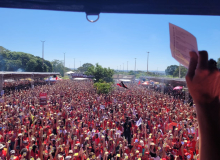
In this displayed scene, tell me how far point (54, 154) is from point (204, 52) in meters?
4.62

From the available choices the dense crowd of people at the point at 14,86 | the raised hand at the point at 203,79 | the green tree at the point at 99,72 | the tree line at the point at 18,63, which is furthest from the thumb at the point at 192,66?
the tree line at the point at 18,63

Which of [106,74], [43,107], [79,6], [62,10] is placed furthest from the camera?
[106,74]

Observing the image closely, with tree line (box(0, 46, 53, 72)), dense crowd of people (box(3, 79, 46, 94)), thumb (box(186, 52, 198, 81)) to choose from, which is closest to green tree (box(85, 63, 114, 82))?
dense crowd of people (box(3, 79, 46, 94))

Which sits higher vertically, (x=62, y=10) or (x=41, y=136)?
(x=62, y=10)

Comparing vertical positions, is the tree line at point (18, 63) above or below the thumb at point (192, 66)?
above

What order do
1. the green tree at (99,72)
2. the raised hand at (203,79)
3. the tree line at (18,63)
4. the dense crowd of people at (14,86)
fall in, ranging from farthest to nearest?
the tree line at (18,63) → the green tree at (99,72) → the dense crowd of people at (14,86) → the raised hand at (203,79)

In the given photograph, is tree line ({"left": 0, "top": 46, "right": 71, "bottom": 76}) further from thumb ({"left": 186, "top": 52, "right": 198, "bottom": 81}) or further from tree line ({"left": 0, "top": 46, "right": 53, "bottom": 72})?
thumb ({"left": 186, "top": 52, "right": 198, "bottom": 81})

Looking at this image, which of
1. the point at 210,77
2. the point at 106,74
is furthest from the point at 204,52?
the point at 106,74

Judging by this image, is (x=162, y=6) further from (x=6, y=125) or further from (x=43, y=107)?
(x=43, y=107)

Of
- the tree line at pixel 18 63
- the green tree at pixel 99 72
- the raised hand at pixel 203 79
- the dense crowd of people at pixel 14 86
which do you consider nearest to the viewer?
the raised hand at pixel 203 79

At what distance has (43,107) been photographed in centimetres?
865

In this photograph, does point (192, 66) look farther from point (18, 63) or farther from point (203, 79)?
point (18, 63)

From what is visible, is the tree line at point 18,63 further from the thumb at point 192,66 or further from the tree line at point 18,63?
the thumb at point 192,66

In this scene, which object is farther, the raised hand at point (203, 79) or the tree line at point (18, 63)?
the tree line at point (18, 63)
